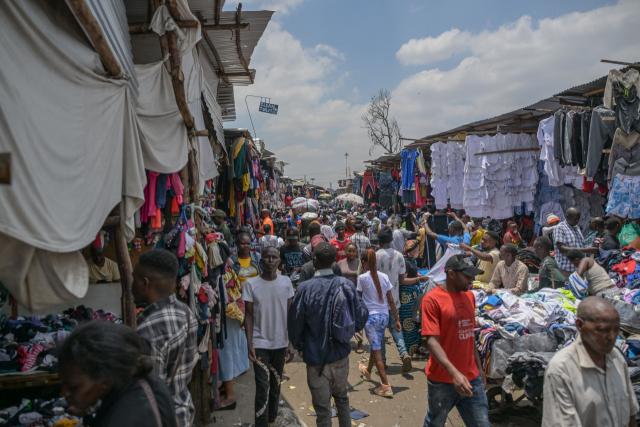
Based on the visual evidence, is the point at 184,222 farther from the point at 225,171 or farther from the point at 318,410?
the point at 225,171

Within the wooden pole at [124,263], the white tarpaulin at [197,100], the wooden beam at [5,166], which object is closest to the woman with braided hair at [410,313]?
the white tarpaulin at [197,100]

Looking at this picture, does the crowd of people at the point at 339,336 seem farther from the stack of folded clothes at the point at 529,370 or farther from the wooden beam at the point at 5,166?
the wooden beam at the point at 5,166

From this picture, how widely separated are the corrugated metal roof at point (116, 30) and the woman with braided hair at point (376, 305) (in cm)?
351

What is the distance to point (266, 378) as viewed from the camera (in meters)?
4.28

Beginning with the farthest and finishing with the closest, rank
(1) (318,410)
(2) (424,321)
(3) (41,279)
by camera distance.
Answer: (1) (318,410) < (2) (424,321) < (3) (41,279)

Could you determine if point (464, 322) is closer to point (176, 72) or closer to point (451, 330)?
point (451, 330)

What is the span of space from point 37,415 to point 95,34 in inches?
112

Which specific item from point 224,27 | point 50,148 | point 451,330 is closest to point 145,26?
point 224,27

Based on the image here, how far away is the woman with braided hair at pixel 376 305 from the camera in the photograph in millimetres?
5586

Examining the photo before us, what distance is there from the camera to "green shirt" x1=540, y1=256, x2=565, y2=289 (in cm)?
604

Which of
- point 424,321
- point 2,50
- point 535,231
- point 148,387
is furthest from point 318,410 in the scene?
point 535,231

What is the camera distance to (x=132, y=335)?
1803 mm

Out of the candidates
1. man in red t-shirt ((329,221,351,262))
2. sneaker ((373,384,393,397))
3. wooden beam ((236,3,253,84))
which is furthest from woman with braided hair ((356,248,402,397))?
wooden beam ((236,3,253,84))

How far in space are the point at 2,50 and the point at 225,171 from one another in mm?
7103
